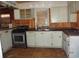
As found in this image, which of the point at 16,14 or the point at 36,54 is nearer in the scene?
the point at 36,54

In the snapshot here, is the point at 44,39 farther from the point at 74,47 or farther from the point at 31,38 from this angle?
the point at 74,47

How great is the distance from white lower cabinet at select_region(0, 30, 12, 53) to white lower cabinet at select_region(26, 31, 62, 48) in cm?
73

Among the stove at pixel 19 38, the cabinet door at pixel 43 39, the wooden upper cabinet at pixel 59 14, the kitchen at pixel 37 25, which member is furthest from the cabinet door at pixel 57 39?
the stove at pixel 19 38

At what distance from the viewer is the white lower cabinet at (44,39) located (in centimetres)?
506

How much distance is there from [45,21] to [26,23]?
868 millimetres

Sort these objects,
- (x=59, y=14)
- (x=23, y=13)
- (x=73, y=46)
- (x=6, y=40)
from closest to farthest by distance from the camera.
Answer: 1. (x=73, y=46)
2. (x=6, y=40)
3. (x=59, y=14)
4. (x=23, y=13)

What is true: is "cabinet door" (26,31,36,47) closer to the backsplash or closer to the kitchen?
the kitchen

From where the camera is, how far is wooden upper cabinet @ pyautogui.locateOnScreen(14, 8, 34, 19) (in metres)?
5.61

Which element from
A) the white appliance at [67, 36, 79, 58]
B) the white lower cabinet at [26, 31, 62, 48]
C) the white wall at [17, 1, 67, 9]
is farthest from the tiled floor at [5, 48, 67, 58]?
the white wall at [17, 1, 67, 9]

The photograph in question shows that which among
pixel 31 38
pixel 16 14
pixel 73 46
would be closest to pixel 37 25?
pixel 31 38

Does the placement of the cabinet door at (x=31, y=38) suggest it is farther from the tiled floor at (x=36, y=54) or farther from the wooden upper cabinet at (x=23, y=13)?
the wooden upper cabinet at (x=23, y=13)

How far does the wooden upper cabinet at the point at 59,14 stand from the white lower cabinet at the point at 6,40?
6.48 feet

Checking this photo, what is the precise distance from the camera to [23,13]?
18.5 ft

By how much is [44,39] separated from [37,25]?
0.89m
